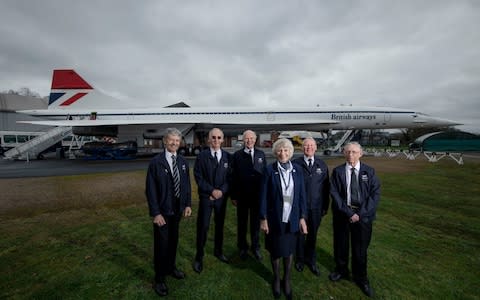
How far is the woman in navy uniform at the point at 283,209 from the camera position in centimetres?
234

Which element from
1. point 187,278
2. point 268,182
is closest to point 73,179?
point 187,278

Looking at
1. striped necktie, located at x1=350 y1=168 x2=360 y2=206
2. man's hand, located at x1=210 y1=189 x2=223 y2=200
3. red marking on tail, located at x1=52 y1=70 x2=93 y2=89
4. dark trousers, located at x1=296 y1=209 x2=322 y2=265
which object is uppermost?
red marking on tail, located at x1=52 y1=70 x2=93 y2=89

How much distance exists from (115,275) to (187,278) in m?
0.89

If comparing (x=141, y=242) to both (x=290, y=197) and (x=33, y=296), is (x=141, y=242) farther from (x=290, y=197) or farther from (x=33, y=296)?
(x=290, y=197)

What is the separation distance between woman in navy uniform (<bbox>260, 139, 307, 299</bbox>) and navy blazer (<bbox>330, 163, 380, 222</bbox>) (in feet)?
1.58

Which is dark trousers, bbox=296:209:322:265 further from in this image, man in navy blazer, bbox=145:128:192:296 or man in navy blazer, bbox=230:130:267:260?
man in navy blazer, bbox=145:128:192:296

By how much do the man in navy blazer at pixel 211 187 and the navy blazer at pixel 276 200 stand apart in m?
0.72

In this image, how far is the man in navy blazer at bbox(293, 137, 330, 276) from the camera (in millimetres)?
2816

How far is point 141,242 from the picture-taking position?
139 inches

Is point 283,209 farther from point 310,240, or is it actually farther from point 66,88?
point 66,88

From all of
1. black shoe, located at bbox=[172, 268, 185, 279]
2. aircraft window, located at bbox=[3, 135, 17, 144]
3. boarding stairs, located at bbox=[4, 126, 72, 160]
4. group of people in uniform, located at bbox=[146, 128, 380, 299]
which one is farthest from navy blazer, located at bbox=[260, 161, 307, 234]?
aircraft window, located at bbox=[3, 135, 17, 144]

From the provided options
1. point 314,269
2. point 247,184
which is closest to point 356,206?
point 314,269

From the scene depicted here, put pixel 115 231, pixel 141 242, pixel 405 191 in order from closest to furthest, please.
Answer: pixel 141 242 → pixel 115 231 → pixel 405 191

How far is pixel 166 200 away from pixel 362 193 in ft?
7.35
